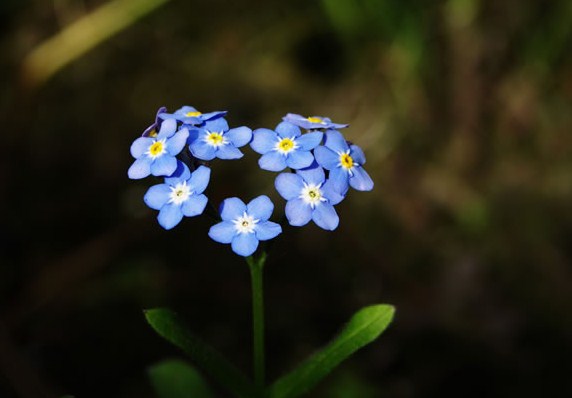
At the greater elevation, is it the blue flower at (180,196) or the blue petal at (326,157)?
the blue flower at (180,196)

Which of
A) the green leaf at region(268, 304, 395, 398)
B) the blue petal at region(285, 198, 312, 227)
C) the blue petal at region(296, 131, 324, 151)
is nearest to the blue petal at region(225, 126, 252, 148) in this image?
the blue petal at region(296, 131, 324, 151)

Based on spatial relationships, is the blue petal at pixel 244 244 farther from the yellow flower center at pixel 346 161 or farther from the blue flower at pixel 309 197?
the yellow flower center at pixel 346 161

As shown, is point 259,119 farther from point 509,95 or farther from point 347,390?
point 347,390

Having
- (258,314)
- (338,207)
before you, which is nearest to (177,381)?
(258,314)

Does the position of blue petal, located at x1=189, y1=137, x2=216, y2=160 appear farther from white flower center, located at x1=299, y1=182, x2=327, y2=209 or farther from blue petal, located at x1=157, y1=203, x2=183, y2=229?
white flower center, located at x1=299, y1=182, x2=327, y2=209

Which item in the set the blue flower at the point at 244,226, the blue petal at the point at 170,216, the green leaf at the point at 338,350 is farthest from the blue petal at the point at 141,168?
the green leaf at the point at 338,350

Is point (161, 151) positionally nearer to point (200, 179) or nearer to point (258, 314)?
point (200, 179)
